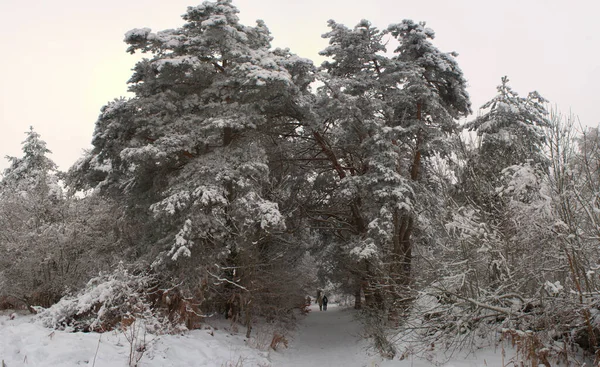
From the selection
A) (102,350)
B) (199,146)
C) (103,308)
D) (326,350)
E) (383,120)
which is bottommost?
(326,350)

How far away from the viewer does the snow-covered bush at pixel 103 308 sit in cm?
932

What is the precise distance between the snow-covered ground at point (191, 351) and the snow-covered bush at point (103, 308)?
60 centimetres

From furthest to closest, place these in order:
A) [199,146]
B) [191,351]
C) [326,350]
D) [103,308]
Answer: [326,350]
[199,146]
[103,308]
[191,351]

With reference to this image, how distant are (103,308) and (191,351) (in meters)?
2.28

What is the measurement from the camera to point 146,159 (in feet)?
36.8

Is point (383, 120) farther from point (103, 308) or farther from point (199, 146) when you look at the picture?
point (103, 308)

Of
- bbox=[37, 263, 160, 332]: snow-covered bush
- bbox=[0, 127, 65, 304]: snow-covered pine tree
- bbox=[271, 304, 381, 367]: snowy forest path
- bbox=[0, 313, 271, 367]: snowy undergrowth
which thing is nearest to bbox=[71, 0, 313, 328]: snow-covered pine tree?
bbox=[37, 263, 160, 332]: snow-covered bush

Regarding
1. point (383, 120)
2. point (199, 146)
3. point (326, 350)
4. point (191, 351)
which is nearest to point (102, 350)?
point (191, 351)

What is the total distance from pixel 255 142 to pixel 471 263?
771 cm

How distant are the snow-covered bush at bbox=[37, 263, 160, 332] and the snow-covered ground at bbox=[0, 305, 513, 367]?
604 millimetres

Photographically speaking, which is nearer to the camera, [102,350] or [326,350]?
[102,350]

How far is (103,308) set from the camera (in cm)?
919

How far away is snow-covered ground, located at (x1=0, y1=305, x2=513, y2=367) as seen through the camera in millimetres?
6212

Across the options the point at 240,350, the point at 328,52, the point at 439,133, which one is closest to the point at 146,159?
the point at 240,350
